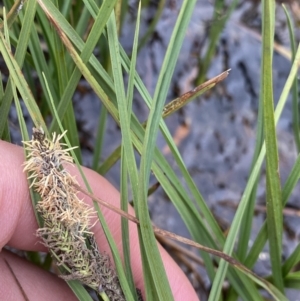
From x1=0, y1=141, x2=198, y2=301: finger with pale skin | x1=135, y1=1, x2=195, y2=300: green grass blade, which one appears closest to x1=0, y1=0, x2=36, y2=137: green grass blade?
x1=0, y1=141, x2=198, y2=301: finger with pale skin

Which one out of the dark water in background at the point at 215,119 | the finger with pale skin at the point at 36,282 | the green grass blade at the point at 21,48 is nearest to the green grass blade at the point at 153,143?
the green grass blade at the point at 21,48

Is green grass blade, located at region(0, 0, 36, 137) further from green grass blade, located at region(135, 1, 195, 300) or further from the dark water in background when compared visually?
the dark water in background

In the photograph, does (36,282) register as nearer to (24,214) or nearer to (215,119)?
(24,214)

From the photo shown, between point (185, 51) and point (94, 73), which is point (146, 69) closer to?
point (185, 51)

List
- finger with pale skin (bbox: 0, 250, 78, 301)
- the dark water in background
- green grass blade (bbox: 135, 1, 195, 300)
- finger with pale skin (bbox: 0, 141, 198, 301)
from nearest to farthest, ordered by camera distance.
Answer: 1. green grass blade (bbox: 135, 1, 195, 300)
2. finger with pale skin (bbox: 0, 141, 198, 301)
3. finger with pale skin (bbox: 0, 250, 78, 301)
4. the dark water in background

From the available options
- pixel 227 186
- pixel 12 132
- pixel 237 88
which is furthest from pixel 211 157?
pixel 12 132

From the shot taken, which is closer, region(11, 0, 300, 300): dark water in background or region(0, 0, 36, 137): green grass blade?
region(0, 0, 36, 137): green grass blade
